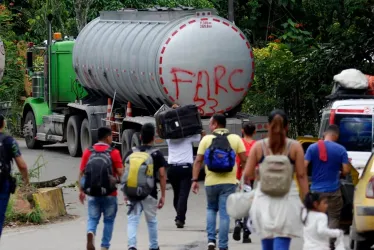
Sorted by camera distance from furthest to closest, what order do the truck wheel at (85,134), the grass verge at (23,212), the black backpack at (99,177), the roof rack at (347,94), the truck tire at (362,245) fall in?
the truck wheel at (85,134)
the roof rack at (347,94)
the grass verge at (23,212)
the truck tire at (362,245)
the black backpack at (99,177)

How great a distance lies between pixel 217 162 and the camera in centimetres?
1274

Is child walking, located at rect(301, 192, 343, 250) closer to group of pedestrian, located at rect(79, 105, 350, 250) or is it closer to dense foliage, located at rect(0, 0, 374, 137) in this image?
group of pedestrian, located at rect(79, 105, 350, 250)

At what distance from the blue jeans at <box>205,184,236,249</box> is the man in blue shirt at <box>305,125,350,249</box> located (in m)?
1.15

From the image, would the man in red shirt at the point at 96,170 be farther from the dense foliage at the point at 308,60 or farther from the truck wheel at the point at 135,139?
the dense foliage at the point at 308,60

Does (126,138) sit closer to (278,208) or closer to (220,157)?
(220,157)

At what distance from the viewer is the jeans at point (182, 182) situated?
15.5 m

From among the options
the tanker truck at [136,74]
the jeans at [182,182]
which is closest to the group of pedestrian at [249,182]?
the jeans at [182,182]

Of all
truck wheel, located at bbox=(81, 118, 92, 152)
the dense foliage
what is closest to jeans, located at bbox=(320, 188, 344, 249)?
the dense foliage

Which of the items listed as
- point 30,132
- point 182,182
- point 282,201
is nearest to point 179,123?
point 182,182

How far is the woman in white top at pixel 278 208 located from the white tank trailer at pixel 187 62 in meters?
11.1

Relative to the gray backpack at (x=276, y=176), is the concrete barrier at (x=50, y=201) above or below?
below

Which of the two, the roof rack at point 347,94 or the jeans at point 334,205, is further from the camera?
the roof rack at point 347,94

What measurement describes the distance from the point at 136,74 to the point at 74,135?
4.99 meters

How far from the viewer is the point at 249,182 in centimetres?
1103
